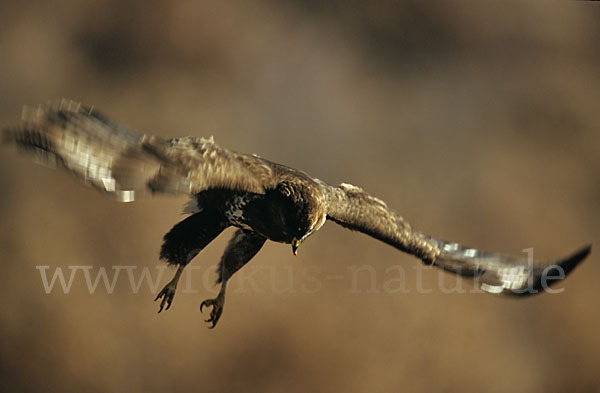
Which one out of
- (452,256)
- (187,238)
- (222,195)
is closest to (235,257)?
(187,238)

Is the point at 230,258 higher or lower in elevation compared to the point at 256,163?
lower

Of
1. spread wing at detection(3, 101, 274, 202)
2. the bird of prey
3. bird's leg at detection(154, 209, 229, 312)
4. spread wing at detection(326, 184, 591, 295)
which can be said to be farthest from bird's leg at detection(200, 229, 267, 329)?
spread wing at detection(3, 101, 274, 202)

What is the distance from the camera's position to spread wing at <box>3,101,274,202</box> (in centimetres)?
165

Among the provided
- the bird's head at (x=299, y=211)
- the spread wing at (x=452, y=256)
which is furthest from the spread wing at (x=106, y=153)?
the spread wing at (x=452, y=256)

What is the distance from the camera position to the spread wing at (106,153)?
5.42 ft

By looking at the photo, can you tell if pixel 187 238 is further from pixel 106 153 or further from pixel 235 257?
pixel 106 153

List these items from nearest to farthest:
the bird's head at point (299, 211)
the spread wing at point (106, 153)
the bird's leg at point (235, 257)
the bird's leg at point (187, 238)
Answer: the spread wing at point (106, 153), the bird's head at point (299, 211), the bird's leg at point (187, 238), the bird's leg at point (235, 257)

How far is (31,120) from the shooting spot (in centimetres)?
165

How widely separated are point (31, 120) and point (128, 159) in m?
0.25

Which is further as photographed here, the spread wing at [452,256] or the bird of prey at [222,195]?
the spread wing at [452,256]

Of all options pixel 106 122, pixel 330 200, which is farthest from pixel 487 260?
pixel 106 122

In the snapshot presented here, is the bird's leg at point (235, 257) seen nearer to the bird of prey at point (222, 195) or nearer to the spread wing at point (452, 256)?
the bird of prey at point (222, 195)

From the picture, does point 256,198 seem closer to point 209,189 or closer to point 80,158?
point 209,189

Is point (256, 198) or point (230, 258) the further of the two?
point (230, 258)
